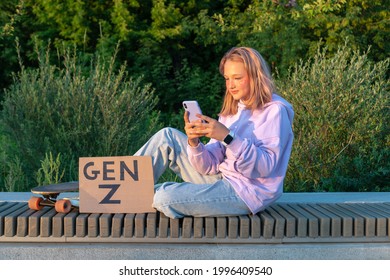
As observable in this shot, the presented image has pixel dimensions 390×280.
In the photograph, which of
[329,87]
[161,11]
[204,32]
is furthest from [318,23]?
[329,87]

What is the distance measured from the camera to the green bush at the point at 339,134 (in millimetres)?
5879

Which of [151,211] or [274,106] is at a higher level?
[274,106]

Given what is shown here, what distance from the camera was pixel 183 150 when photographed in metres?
3.83

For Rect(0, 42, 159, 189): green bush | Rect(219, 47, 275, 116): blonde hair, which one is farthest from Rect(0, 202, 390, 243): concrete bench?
Rect(0, 42, 159, 189): green bush

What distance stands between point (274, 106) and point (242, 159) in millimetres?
→ 382

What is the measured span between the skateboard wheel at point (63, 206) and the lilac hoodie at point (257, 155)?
69 cm

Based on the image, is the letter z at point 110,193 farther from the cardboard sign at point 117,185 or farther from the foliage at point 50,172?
the foliage at point 50,172

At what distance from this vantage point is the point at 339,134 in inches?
240

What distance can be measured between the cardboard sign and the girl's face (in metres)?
0.60

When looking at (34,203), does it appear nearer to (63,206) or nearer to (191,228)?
(63,206)

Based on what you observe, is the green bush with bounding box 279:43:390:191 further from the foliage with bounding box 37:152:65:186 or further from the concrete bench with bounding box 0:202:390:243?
the concrete bench with bounding box 0:202:390:243

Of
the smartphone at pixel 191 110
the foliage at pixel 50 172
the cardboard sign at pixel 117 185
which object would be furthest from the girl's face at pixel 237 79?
the foliage at pixel 50 172

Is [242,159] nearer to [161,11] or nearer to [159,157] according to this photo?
[159,157]

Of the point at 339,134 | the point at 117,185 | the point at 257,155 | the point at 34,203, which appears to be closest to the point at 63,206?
the point at 34,203
